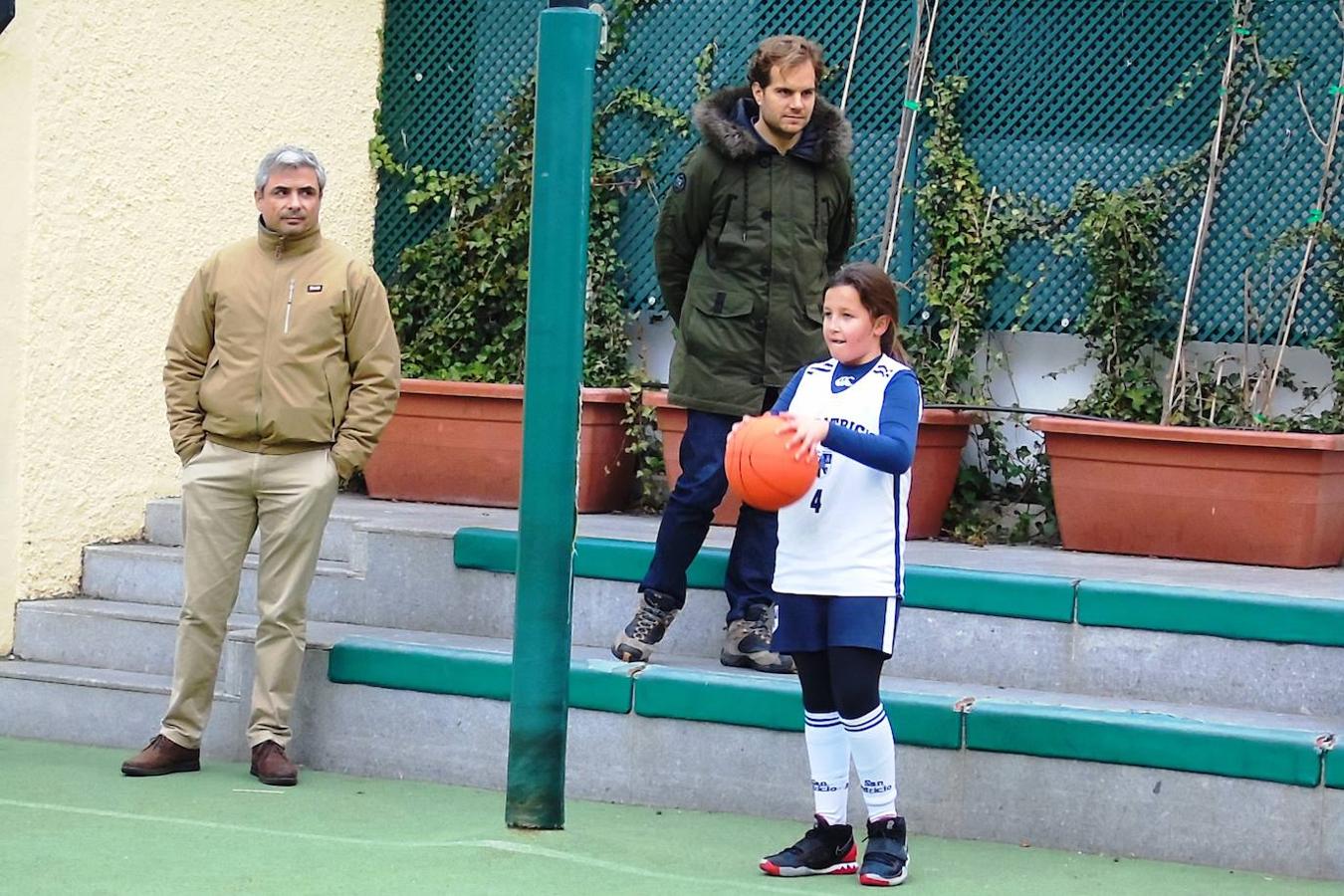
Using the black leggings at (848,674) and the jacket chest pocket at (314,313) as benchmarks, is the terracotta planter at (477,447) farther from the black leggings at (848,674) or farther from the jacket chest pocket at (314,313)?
the black leggings at (848,674)

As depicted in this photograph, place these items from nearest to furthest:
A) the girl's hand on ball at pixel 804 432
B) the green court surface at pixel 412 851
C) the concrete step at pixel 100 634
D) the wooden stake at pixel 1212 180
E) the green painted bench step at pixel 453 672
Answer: the girl's hand on ball at pixel 804 432 → the green court surface at pixel 412 851 → the green painted bench step at pixel 453 672 → the concrete step at pixel 100 634 → the wooden stake at pixel 1212 180

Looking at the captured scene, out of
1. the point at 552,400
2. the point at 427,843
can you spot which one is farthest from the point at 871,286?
the point at 427,843

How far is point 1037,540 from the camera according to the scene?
732 centimetres

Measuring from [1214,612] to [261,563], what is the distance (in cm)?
281

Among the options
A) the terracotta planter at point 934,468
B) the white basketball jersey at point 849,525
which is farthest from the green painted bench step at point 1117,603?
the terracotta planter at point 934,468

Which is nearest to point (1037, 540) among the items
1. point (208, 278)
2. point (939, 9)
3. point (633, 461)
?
point (633, 461)

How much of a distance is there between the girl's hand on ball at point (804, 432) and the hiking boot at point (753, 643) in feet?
4.62

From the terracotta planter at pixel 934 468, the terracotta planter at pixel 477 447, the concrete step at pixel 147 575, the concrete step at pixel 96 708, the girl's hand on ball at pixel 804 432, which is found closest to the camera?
the girl's hand on ball at pixel 804 432

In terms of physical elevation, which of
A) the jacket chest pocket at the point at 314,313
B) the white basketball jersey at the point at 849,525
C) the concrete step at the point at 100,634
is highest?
the jacket chest pocket at the point at 314,313

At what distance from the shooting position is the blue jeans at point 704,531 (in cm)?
577

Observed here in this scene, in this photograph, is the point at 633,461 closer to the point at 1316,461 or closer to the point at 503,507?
the point at 503,507

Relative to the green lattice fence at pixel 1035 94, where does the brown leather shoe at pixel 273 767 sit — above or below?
below

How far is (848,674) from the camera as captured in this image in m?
4.65

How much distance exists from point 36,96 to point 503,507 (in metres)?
2.36
